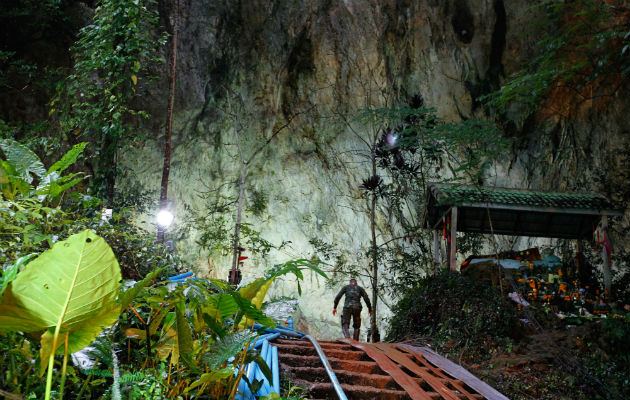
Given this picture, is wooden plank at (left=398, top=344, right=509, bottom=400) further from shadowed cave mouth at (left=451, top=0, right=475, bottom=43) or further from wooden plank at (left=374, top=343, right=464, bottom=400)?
shadowed cave mouth at (left=451, top=0, right=475, bottom=43)

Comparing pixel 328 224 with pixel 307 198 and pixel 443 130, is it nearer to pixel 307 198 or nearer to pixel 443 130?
pixel 307 198

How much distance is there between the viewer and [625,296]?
33.5ft

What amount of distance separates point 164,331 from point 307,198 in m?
15.6

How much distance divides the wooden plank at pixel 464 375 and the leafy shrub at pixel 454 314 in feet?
5.22

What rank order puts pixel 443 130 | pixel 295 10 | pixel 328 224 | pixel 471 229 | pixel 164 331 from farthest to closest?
1. pixel 328 224
2. pixel 295 10
3. pixel 471 229
4. pixel 443 130
5. pixel 164 331

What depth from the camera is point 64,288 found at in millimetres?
1327

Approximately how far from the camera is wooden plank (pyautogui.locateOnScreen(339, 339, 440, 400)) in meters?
3.58

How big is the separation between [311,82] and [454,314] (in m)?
11.3

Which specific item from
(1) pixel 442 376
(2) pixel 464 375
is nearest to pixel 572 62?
(2) pixel 464 375

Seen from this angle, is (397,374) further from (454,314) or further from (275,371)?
(454,314)

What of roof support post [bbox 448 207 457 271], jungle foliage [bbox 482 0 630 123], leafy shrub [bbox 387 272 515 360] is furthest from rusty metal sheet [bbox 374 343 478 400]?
jungle foliage [bbox 482 0 630 123]

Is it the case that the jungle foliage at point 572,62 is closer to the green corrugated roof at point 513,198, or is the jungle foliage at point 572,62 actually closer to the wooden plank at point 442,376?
the green corrugated roof at point 513,198

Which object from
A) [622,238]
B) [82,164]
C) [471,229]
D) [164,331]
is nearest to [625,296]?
[622,238]

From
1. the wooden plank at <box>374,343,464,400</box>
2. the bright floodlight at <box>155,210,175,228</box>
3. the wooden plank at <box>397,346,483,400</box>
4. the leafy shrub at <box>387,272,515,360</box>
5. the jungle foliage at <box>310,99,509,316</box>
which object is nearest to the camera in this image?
the wooden plank at <box>374,343,464,400</box>
